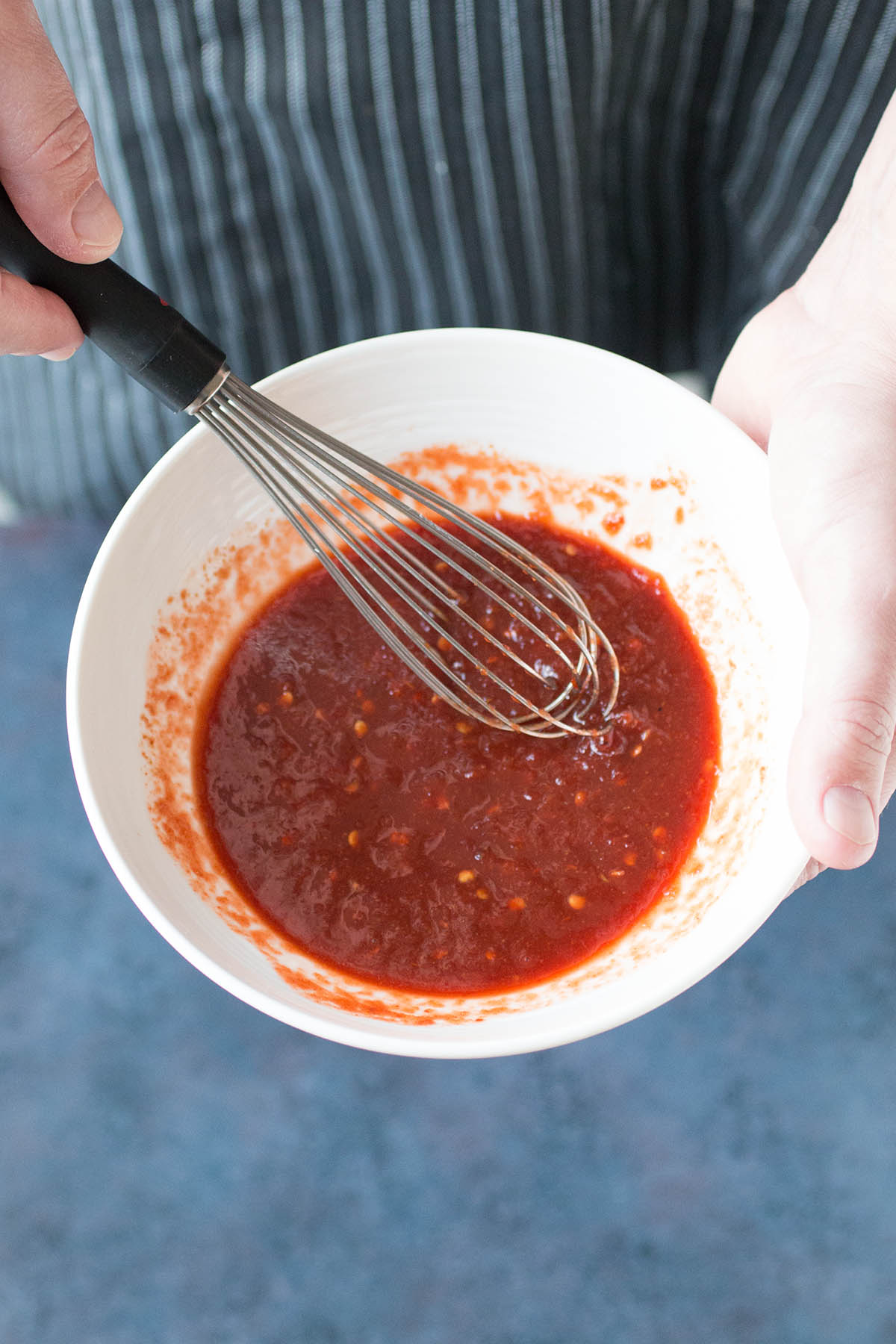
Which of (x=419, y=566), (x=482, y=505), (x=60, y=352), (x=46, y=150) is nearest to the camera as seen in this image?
(x=46, y=150)

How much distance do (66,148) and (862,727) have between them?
827 millimetres

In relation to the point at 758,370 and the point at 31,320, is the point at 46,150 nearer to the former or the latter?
the point at 31,320

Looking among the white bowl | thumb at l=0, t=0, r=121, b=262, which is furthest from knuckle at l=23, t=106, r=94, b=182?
the white bowl

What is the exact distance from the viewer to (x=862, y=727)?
0.92m

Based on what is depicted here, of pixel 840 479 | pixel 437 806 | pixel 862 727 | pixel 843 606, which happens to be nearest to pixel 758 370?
pixel 840 479

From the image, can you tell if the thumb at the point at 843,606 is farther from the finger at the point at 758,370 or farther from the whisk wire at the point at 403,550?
the whisk wire at the point at 403,550

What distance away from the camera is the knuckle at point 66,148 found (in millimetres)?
871

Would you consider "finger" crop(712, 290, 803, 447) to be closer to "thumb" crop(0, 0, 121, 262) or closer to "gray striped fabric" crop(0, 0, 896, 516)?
"gray striped fabric" crop(0, 0, 896, 516)

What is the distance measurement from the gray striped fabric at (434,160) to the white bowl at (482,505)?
323 mm

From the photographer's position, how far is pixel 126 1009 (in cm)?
137

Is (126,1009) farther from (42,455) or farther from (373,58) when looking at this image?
(373,58)

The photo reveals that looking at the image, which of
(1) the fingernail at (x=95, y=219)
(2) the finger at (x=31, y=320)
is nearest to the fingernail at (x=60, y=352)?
(2) the finger at (x=31, y=320)

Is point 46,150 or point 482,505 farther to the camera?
point 482,505

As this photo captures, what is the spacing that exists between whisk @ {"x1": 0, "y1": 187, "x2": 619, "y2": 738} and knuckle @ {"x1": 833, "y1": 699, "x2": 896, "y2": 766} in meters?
0.27
